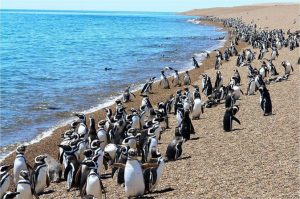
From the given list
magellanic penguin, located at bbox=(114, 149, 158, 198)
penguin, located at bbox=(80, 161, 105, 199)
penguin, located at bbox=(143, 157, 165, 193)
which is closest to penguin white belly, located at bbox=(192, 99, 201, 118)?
penguin, located at bbox=(143, 157, 165, 193)

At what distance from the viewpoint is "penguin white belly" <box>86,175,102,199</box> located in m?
10.1

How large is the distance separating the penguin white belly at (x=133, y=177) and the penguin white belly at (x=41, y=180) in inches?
97.1

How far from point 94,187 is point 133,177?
0.82 m

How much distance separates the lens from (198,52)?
50.6 m

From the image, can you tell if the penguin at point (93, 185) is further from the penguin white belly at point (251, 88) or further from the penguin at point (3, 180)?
the penguin white belly at point (251, 88)

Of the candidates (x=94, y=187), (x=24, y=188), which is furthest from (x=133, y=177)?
(x=24, y=188)

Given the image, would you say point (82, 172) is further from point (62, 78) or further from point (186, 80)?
point (62, 78)

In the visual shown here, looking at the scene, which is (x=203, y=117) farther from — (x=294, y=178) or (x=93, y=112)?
(x=294, y=178)

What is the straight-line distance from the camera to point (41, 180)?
11.7 metres

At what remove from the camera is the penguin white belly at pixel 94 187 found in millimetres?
10086

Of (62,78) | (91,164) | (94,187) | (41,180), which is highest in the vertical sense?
(91,164)

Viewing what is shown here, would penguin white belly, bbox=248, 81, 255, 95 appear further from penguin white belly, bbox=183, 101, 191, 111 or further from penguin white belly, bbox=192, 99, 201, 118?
penguin white belly, bbox=192, 99, 201, 118

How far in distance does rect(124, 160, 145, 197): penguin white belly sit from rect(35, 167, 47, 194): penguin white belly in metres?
2.47

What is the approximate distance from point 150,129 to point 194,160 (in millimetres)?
1817
